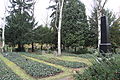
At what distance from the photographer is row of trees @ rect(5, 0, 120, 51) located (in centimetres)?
2025

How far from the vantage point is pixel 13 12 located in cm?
2458

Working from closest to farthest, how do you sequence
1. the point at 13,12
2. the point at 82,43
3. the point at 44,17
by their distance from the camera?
the point at 82,43 → the point at 13,12 → the point at 44,17

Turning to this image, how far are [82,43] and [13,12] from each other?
48.3 feet

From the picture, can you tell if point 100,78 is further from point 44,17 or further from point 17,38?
point 44,17

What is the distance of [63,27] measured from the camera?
848 inches

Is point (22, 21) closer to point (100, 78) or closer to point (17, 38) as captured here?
point (17, 38)

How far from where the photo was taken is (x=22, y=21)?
2286 centimetres

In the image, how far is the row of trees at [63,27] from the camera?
2025 centimetres

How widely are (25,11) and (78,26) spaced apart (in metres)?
11.2

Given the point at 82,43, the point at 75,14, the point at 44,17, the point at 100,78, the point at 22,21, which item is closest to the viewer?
the point at 100,78

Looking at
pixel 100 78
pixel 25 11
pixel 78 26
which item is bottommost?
pixel 100 78

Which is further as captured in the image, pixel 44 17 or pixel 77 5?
pixel 44 17

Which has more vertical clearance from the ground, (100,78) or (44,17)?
(44,17)

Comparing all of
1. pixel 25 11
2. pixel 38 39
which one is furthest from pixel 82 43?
pixel 25 11
